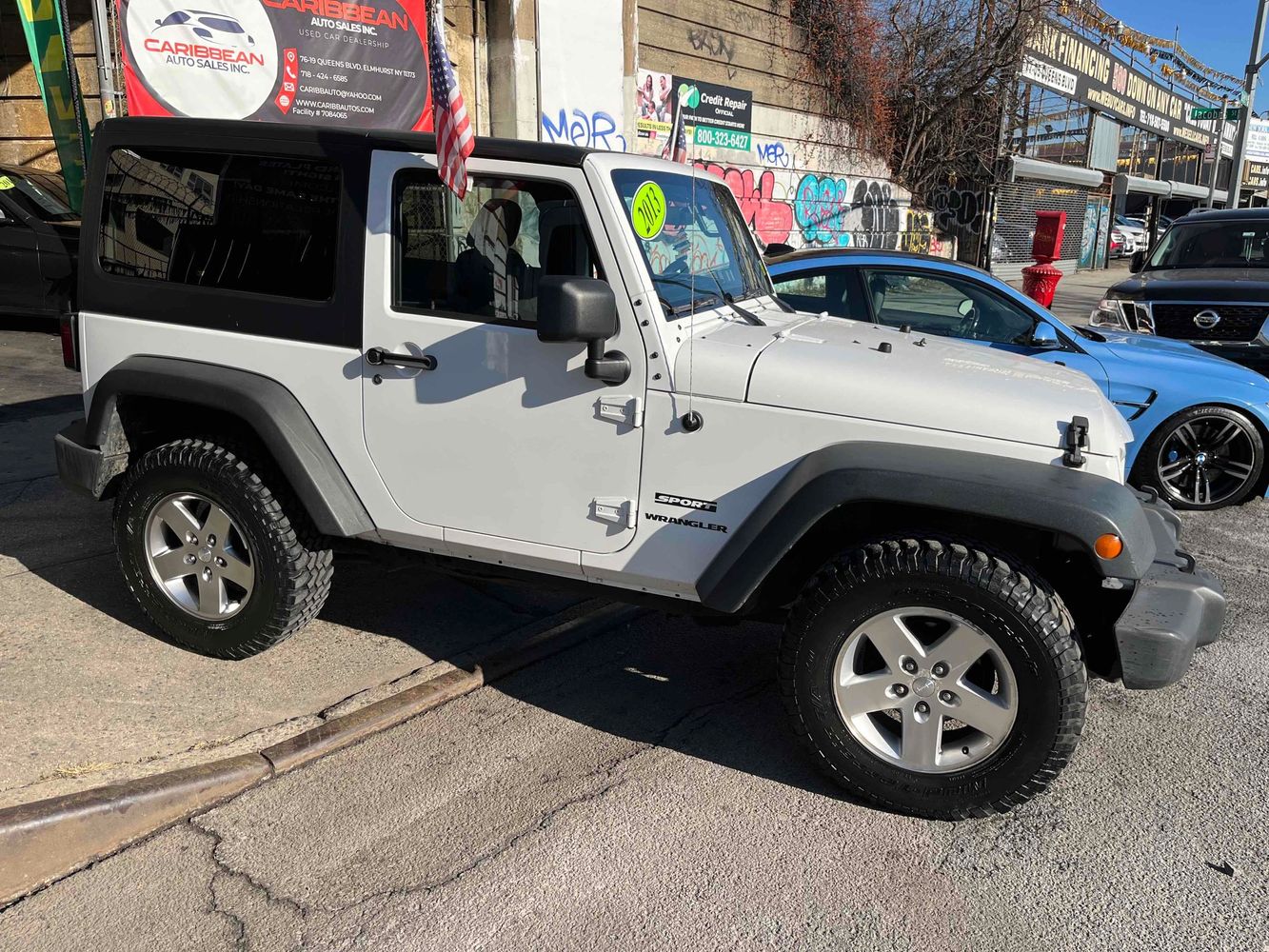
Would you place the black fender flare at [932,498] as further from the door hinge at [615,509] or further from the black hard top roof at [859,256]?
the black hard top roof at [859,256]

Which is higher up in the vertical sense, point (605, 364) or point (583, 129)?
point (583, 129)

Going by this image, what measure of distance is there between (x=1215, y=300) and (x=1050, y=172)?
1921 cm

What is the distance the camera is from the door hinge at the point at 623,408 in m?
3.21

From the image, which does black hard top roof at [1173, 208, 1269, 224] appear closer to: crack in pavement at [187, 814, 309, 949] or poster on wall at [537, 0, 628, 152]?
poster on wall at [537, 0, 628, 152]

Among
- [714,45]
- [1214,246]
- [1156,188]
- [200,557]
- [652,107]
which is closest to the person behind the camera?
[200,557]

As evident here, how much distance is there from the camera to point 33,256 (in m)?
10.6

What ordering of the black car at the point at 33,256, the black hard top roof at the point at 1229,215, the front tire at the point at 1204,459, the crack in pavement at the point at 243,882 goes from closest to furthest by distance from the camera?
the crack in pavement at the point at 243,882 → the front tire at the point at 1204,459 → the black hard top roof at the point at 1229,215 → the black car at the point at 33,256

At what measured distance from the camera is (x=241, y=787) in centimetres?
322

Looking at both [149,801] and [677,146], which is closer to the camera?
[149,801]

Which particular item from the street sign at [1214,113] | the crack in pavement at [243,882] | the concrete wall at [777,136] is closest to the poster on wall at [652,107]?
the concrete wall at [777,136]

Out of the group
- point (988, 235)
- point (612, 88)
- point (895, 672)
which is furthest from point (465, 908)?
point (988, 235)

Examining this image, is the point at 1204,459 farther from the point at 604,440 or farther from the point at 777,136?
the point at 777,136

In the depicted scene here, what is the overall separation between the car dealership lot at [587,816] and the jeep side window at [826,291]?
2.44 m

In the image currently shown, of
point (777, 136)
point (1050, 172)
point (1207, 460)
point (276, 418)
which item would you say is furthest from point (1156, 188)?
point (276, 418)
